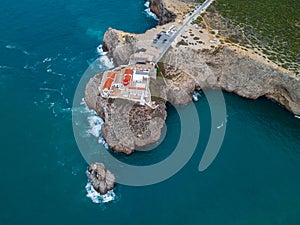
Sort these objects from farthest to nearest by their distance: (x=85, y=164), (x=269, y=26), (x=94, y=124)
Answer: (x=269, y=26), (x=94, y=124), (x=85, y=164)

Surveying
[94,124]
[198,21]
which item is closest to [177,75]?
[198,21]

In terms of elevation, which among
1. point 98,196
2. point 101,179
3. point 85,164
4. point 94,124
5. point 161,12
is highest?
point 161,12

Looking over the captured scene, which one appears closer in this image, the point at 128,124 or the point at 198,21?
the point at 128,124

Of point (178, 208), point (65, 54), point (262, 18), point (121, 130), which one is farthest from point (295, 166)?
point (65, 54)

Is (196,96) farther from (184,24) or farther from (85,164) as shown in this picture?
(85,164)

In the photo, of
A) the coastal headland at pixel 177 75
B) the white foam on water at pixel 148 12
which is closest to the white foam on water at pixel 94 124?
the coastal headland at pixel 177 75

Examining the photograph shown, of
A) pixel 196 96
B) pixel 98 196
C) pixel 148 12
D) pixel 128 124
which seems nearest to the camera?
pixel 98 196

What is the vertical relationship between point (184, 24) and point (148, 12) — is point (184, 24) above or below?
above
